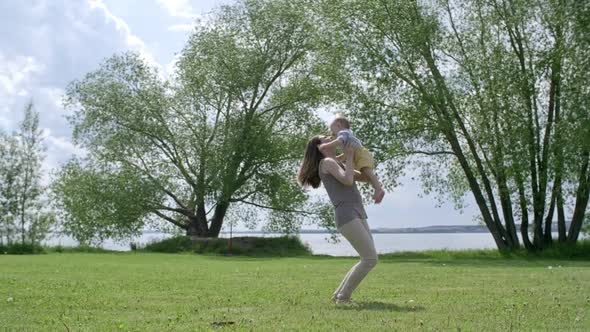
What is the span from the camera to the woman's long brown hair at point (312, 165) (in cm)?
1054

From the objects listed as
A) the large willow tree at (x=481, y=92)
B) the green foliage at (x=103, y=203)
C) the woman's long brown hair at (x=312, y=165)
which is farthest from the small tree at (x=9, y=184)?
the woman's long brown hair at (x=312, y=165)

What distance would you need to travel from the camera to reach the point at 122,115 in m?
44.6

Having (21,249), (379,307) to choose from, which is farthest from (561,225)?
(379,307)

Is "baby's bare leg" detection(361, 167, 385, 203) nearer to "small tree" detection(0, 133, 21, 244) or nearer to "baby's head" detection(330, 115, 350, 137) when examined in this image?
"baby's head" detection(330, 115, 350, 137)

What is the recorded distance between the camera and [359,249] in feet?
33.4

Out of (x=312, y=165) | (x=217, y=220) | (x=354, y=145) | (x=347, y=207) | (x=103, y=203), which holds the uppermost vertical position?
(x=103, y=203)

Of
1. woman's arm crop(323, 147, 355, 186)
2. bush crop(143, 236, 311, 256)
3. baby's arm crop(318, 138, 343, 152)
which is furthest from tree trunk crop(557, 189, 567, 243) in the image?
woman's arm crop(323, 147, 355, 186)

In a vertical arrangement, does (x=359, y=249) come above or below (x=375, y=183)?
below

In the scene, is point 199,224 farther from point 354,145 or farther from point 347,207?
point 354,145

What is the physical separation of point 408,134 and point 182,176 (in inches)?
616

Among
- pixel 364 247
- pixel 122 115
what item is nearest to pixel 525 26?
pixel 122 115

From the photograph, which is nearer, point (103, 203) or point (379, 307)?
point (379, 307)

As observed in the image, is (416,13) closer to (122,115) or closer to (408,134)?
(408,134)

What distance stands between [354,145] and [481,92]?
25964mm
